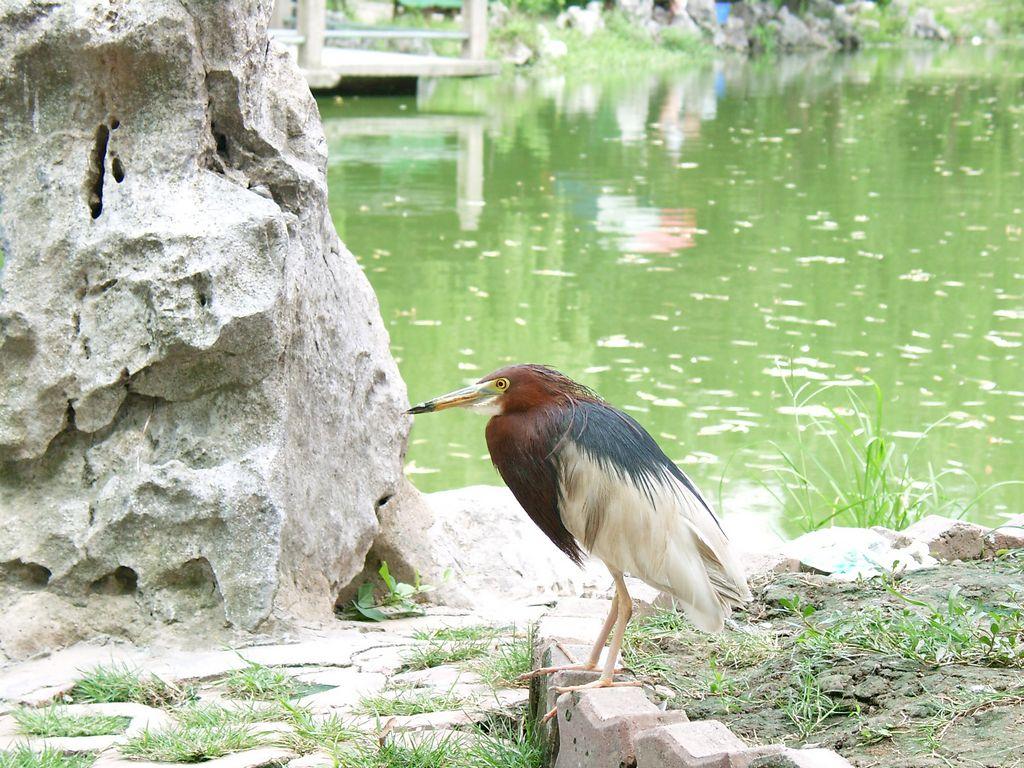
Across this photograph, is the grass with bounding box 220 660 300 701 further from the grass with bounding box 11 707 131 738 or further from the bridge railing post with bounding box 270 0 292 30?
the bridge railing post with bounding box 270 0 292 30

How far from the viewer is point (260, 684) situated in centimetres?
341

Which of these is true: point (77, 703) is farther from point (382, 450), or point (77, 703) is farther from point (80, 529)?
point (382, 450)

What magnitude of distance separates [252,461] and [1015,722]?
89.6 inches

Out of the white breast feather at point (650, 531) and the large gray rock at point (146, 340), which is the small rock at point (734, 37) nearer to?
the large gray rock at point (146, 340)

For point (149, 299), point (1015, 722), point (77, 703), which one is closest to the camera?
point (1015, 722)

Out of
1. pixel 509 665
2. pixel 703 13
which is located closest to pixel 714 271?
pixel 509 665

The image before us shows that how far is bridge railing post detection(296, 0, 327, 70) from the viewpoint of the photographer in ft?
58.9

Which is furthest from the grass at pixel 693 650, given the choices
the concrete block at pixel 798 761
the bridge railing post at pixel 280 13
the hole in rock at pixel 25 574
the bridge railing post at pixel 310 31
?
the bridge railing post at pixel 280 13

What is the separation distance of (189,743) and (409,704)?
0.56 metres

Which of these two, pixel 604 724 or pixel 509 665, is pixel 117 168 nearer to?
pixel 509 665

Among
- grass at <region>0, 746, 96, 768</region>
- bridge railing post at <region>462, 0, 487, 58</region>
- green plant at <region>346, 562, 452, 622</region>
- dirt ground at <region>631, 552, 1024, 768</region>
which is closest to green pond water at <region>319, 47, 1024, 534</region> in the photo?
bridge railing post at <region>462, 0, 487, 58</region>

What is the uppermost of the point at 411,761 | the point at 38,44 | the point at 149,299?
the point at 38,44

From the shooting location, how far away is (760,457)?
7070 millimetres

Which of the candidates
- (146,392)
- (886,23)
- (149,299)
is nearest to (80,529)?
(146,392)
